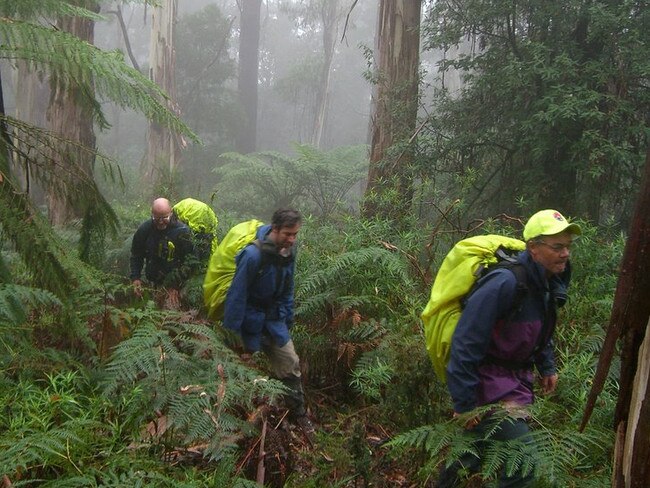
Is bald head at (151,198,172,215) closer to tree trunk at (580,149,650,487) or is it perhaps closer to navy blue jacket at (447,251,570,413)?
navy blue jacket at (447,251,570,413)

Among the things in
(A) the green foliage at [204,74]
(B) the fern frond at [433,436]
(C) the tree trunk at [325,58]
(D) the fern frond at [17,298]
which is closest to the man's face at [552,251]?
(B) the fern frond at [433,436]

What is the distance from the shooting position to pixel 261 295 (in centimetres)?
415

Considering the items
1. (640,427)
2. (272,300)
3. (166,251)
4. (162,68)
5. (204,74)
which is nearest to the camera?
(640,427)

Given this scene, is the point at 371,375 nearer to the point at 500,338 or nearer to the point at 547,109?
the point at 500,338

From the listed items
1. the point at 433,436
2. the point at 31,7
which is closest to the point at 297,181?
the point at 31,7

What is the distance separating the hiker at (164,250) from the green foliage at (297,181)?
4825 millimetres

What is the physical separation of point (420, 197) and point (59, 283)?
4.86 metres

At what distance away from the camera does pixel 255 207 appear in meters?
12.2

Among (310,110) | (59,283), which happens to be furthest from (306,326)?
(310,110)

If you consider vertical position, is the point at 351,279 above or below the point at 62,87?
below

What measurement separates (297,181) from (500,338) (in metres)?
9.12

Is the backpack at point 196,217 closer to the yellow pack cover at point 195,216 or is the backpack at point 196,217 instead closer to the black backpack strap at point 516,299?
the yellow pack cover at point 195,216

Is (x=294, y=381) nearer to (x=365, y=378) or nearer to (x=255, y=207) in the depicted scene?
(x=365, y=378)

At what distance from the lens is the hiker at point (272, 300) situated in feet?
12.9
